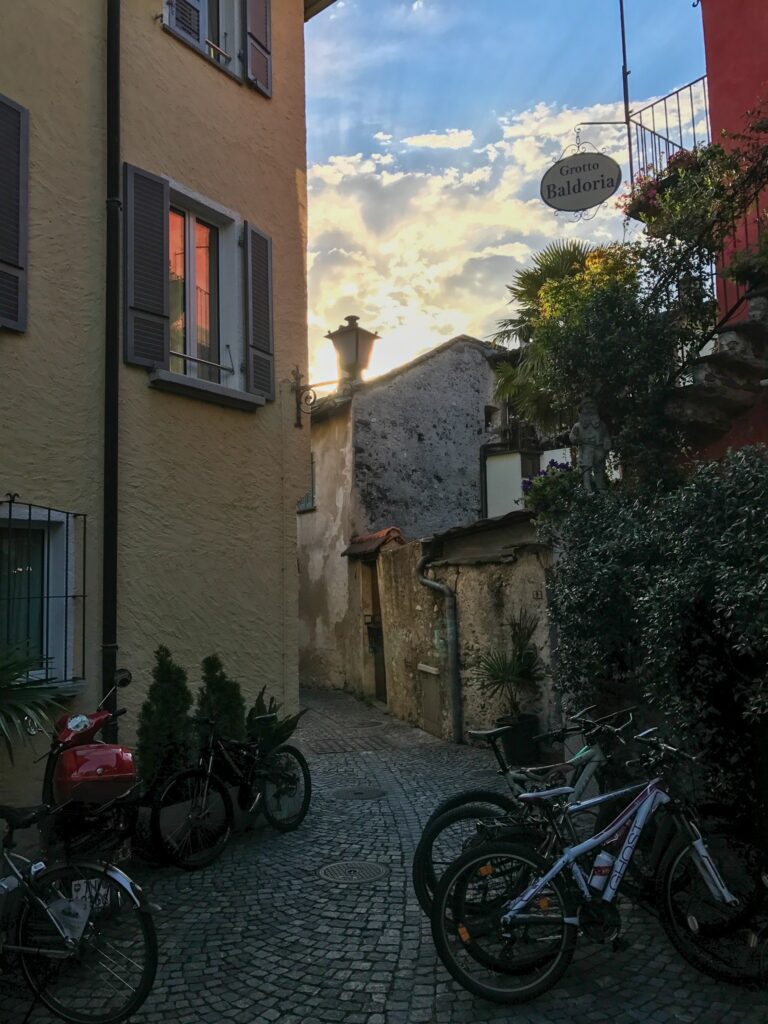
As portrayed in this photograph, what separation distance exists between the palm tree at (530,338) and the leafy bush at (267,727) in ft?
14.7

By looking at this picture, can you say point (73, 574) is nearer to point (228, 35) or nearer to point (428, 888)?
point (428, 888)

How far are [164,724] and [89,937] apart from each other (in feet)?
7.84

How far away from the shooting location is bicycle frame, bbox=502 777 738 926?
141 inches

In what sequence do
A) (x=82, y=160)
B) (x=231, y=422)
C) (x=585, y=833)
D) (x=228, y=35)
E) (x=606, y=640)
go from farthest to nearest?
(x=228, y=35)
(x=231, y=422)
(x=82, y=160)
(x=606, y=640)
(x=585, y=833)

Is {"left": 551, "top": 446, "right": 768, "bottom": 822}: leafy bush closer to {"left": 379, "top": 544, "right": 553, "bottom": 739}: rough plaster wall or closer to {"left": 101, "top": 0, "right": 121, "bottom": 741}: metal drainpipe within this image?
{"left": 101, "top": 0, "right": 121, "bottom": 741}: metal drainpipe

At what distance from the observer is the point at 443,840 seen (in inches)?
166

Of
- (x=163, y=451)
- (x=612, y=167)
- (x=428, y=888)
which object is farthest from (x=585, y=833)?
(x=612, y=167)

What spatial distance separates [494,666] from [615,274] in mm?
4485

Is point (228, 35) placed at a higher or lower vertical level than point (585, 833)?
higher

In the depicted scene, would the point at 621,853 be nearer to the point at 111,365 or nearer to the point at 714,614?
the point at 714,614

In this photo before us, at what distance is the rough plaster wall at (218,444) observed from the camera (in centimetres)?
612

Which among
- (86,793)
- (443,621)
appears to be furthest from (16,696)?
(443,621)

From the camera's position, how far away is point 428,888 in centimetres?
426

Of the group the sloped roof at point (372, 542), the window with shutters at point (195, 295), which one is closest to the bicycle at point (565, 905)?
the window with shutters at point (195, 295)
